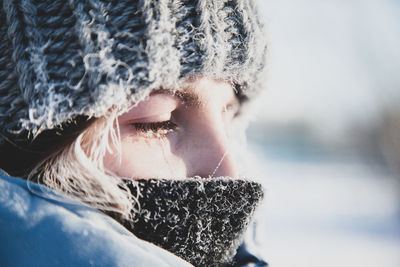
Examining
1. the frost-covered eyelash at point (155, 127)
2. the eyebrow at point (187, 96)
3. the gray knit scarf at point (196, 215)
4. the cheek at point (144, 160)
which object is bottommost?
the gray knit scarf at point (196, 215)

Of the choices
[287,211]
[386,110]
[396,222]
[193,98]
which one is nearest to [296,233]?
[287,211]

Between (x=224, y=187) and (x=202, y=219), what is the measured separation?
0.10 meters

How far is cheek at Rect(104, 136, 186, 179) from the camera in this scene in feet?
2.75

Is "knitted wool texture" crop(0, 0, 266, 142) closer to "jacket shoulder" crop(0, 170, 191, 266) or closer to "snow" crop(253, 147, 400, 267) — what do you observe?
"jacket shoulder" crop(0, 170, 191, 266)

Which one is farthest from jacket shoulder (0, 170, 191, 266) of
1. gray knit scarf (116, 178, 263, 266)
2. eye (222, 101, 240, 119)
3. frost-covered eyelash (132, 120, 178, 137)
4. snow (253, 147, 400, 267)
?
snow (253, 147, 400, 267)

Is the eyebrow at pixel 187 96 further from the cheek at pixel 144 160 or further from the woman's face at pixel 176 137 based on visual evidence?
the cheek at pixel 144 160

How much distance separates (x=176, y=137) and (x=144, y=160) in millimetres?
105

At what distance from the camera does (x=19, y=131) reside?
75 cm

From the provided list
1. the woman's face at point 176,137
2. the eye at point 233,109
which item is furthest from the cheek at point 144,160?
the eye at point 233,109

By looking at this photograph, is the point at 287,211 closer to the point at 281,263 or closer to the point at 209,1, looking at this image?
the point at 281,263

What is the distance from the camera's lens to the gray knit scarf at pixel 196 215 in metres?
0.83

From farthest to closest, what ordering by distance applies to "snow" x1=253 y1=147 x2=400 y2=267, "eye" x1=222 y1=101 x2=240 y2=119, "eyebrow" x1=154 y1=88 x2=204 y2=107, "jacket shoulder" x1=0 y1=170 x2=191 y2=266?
"snow" x1=253 y1=147 x2=400 y2=267 < "eye" x1=222 y1=101 x2=240 y2=119 < "eyebrow" x1=154 y1=88 x2=204 y2=107 < "jacket shoulder" x1=0 y1=170 x2=191 y2=266

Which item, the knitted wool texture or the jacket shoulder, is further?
the knitted wool texture

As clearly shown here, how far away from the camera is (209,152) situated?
0.94 m
